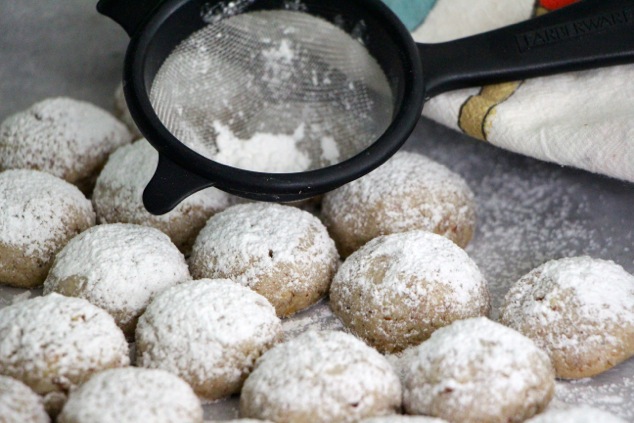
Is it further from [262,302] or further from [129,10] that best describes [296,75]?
[262,302]

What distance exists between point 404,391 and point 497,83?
630 mm

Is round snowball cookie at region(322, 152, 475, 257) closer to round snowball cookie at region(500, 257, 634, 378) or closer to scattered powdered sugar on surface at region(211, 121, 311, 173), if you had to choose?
scattered powdered sugar on surface at region(211, 121, 311, 173)

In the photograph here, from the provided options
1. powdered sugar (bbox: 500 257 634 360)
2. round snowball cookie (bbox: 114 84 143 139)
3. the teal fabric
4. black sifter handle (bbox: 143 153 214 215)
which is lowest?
round snowball cookie (bbox: 114 84 143 139)

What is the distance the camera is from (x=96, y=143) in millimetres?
1534

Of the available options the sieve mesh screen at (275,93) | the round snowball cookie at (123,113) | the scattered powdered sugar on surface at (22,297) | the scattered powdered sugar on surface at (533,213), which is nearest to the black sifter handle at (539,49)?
the sieve mesh screen at (275,93)

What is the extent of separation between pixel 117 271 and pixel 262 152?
40cm

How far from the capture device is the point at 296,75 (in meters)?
1.58

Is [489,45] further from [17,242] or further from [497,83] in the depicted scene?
[17,242]

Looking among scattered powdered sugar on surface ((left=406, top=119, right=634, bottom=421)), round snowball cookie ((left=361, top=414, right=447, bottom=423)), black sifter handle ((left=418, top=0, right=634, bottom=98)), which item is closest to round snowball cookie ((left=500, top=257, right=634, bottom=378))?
scattered powdered sugar on surface ((left=406, top=119, right=634, bottom=421))

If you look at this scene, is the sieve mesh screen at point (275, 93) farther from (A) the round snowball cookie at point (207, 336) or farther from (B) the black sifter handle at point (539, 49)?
(A) the round snowball cookie at point (207, 336)

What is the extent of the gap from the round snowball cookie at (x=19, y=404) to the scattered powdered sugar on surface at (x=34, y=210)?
0.36m

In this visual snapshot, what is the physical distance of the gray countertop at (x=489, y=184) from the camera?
1.33m

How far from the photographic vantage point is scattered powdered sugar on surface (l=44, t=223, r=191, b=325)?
121 centimetres

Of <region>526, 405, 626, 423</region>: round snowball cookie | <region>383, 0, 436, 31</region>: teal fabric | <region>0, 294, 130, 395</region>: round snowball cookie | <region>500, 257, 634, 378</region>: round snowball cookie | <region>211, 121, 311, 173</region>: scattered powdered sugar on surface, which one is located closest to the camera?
<region>526, 405, 626, 423</region>: round snowball cookie
